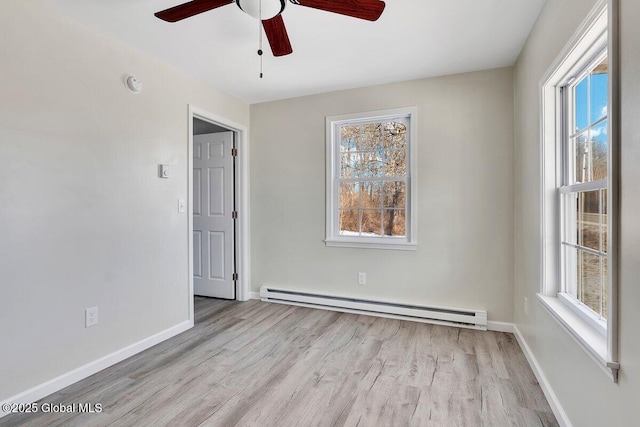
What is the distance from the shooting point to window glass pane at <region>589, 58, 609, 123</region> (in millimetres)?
1461

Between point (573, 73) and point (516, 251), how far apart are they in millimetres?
1580

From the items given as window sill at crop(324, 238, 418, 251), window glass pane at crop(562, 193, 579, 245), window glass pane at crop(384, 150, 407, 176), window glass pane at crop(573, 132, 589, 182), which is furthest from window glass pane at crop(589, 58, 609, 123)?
window sill at crop(324, 238, 418, 251)

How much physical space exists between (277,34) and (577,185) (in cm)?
188

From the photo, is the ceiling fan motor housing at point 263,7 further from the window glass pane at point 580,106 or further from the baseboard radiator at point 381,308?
the baseboard radiator at point 381,308

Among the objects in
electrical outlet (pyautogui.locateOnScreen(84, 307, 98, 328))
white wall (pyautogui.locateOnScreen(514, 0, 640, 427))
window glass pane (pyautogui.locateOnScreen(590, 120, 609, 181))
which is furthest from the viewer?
electrical outlet (pyautogui.locateOnScreen(84, 307, 98, 328))

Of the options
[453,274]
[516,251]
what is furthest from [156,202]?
[516,251]

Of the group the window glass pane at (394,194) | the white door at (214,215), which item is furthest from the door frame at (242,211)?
the window glass pane at (394,194)

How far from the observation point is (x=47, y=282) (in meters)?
1.97

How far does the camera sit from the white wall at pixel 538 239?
1.05 metres

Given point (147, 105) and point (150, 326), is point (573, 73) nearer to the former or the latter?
point (147, 105)

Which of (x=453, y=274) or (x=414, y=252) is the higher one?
(x=414, y=252)

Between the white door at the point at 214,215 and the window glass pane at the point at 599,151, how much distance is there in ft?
10.9

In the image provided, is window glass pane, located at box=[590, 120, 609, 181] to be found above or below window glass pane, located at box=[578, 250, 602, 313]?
above

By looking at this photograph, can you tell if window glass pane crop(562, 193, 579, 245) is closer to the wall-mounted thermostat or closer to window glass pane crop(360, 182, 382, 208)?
window glass pane crop(360, 182, 382, 208)
